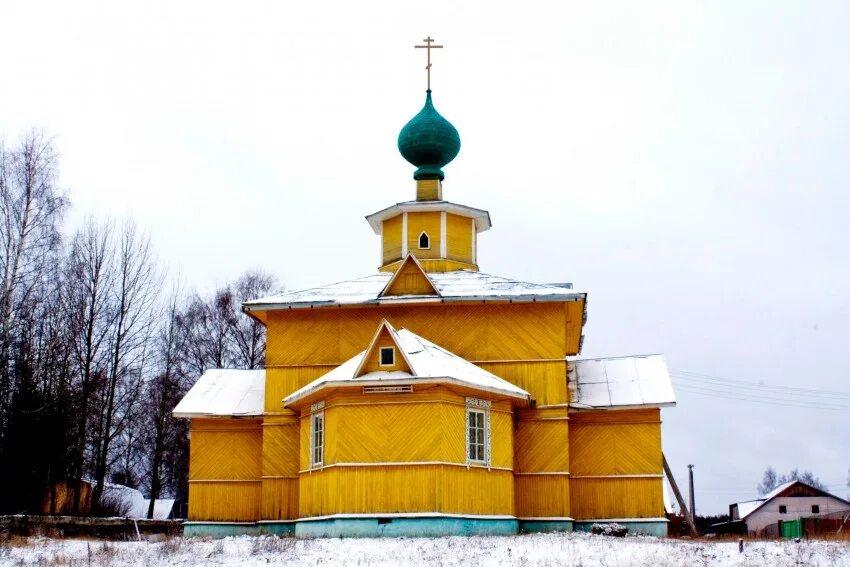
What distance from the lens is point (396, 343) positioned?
21.0 metres

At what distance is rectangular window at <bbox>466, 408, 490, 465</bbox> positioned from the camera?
21359 mm

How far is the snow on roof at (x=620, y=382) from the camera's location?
23.5 metres

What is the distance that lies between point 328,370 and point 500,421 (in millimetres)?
4355

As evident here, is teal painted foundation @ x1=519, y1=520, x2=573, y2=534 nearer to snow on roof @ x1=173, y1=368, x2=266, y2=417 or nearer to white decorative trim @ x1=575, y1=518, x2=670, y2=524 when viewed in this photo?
white decorative trim @ x1=575, y1=518, x2=670, y2=524

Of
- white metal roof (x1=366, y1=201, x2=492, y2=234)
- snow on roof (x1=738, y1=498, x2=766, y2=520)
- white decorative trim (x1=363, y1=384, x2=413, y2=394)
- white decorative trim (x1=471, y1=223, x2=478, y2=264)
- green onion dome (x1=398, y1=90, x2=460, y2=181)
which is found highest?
green onion dome (x1=398, y1=90, x2=460, y2=181)

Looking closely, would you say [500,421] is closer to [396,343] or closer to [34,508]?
[396,343]

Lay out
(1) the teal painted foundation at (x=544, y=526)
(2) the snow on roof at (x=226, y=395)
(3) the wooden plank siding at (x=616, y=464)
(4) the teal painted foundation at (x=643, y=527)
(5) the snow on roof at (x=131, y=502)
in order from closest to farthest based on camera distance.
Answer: (1) the teal painted foundation at (x=544, y=526) < (4) the teal painted foundation at (x=643, y=527) < (3) the wooden plank siding at (x=616, y=464) < (2) the snow on roof at (x=226, y=395) < (5) the snow on roof at (x=131, y=502)

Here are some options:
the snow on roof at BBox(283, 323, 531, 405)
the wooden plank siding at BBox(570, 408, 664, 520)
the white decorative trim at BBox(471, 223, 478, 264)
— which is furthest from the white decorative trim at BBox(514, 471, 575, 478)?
the white decorative trim at BBox(471, 223, 478, 264)

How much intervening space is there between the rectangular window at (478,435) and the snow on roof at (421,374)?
66 centimetres

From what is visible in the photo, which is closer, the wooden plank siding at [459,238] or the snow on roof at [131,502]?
the wooden plank siding at [459,238]

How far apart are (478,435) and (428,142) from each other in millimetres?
9169

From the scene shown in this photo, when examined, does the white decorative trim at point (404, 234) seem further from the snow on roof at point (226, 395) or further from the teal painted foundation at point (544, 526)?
the teal painted foundation at point (544, 526)

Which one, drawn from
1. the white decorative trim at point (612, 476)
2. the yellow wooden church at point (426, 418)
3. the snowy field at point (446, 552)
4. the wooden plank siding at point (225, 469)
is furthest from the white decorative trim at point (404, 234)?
the snowy field at point (446, 552)

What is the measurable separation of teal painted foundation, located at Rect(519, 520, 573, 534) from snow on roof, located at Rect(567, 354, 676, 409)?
8.52 feet
